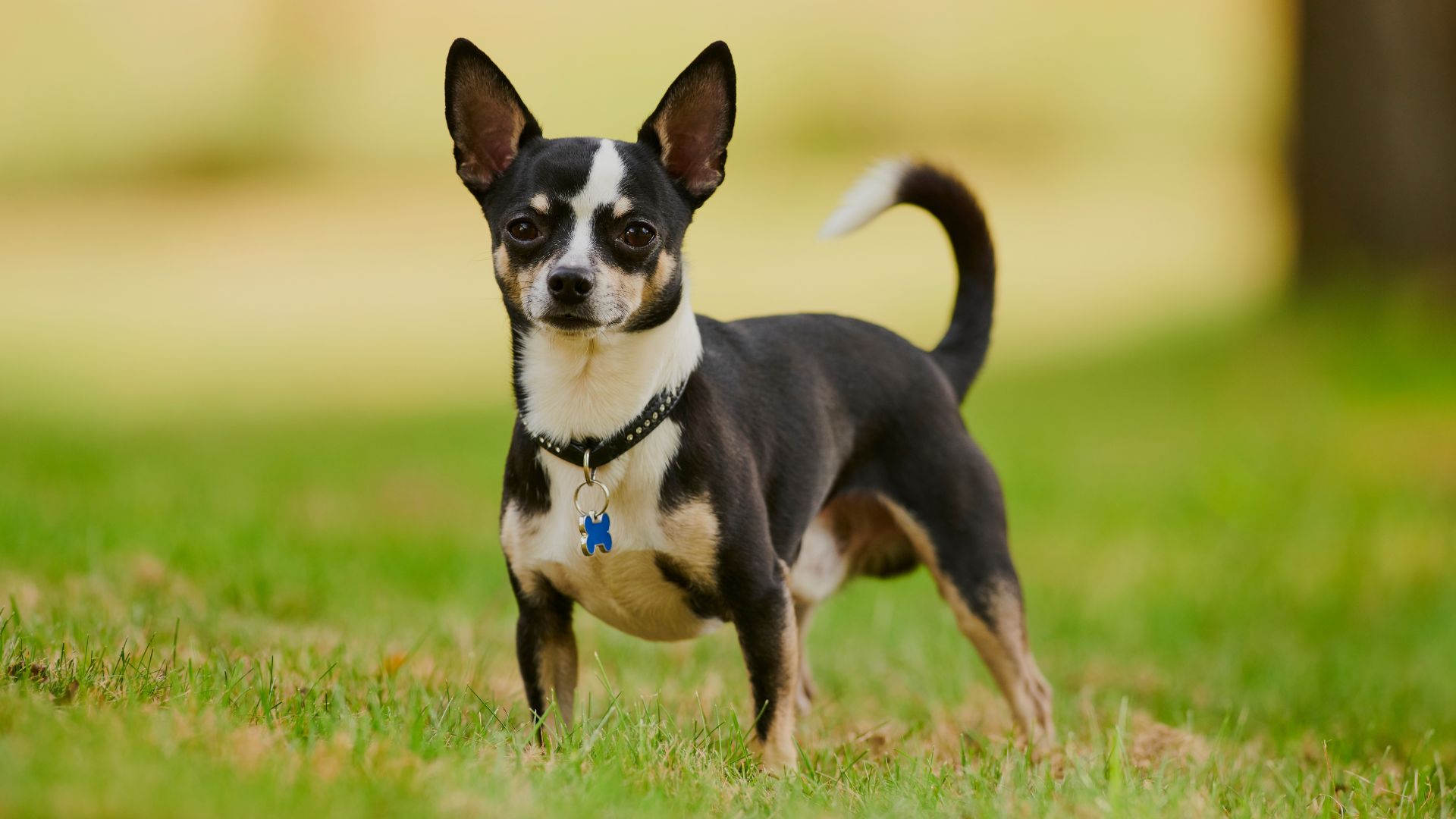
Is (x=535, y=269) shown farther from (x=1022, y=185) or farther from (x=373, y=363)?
(x=1022, y=185)

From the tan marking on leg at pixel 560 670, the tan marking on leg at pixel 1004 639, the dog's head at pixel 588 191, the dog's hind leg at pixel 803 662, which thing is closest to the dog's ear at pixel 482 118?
the dog's head at pixel 588 191

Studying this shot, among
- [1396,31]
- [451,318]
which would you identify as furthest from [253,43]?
[1396,31]

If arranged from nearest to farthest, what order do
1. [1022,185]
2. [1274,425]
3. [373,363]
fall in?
Answer: [1274,425]
[373,363]
[1022,185]

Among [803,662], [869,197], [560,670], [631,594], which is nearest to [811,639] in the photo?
[803,662]

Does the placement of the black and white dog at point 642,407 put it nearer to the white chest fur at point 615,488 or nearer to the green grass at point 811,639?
the white chest fur at point 615,488

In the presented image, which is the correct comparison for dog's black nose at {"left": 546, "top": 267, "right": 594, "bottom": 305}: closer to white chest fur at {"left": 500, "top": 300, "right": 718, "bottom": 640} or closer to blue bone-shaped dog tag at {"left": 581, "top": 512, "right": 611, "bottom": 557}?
white chest fur at {"left": 500, "top": 300, "right": 718, "bottom": 640}

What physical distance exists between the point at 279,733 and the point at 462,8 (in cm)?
1871

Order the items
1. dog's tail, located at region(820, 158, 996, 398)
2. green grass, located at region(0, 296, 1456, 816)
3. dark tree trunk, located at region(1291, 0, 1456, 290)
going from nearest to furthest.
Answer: green grass, located at region(0, 296, 1456, 816)
dog's tail, located at region(820, 158, 996, 398)
dark tree trunk, located at region(1291, 0, 1456, 290)

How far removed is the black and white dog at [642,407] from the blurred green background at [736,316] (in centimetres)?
24

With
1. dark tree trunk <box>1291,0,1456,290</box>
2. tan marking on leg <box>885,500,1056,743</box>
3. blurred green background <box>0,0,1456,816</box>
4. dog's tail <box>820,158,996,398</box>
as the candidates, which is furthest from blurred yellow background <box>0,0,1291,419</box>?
tan marking on leg <box>885,500,1056,743</box>

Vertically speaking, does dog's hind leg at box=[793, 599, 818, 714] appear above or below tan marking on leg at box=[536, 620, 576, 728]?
below

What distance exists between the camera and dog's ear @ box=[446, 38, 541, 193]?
380 cm

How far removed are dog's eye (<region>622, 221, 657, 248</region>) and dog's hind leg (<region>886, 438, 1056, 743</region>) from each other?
43.9 inches

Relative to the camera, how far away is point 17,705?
2.91 m
